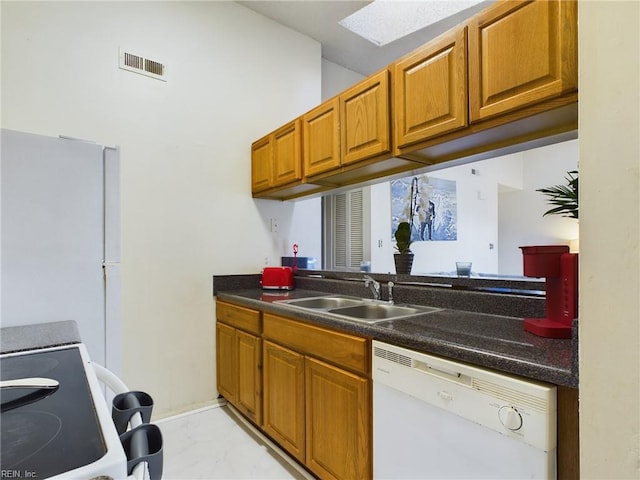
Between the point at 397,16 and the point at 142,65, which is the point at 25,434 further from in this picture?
the point at 397,16

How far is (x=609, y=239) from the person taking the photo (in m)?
0.51

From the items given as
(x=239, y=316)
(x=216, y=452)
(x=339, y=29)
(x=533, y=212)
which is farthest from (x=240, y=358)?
(x=533, y=212)

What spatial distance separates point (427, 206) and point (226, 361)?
2610 mm

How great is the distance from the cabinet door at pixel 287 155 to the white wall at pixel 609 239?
199cm

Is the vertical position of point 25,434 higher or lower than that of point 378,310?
higher

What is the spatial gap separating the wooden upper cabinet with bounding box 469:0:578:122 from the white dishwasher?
3.33 ft

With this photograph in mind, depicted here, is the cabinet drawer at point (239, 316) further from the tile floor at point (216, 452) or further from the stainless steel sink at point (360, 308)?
the tile floor at point (216, 452)

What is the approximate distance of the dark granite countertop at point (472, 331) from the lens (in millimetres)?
930

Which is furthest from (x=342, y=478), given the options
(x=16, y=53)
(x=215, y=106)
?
(x=16, y=53)


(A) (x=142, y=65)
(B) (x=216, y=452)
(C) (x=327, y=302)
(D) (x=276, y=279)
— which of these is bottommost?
(B) (x=216, y=452)

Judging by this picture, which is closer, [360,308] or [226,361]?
[360,308]

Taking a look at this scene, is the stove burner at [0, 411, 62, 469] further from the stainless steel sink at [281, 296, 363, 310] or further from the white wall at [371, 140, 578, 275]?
the white wall at [371, 140, 578, 275]

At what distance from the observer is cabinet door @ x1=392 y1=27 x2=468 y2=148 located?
1479 mm

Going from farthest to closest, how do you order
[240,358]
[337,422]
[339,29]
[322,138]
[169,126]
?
[339,29], [169,126], [240,358], [322,138], [337,422]
